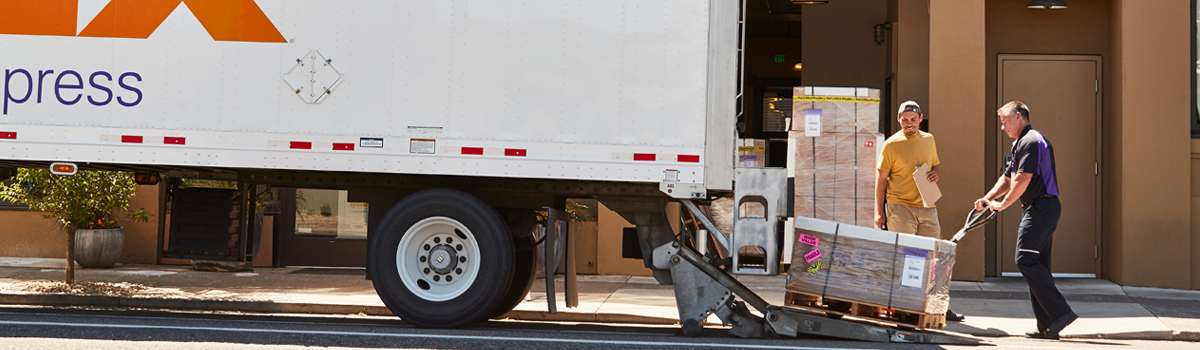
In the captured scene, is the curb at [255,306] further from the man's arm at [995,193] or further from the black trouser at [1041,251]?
the black trouser at [1041,251]

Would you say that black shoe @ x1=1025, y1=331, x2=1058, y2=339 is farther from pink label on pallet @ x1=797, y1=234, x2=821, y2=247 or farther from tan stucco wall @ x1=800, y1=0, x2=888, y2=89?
tan stucco wall @ x1=800, y1=0, x2=888, y2=89

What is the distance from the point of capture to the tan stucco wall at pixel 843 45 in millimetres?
12336

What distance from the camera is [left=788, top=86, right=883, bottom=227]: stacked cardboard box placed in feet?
24.1

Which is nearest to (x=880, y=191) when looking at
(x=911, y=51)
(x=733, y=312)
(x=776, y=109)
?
(x=733, y=312)

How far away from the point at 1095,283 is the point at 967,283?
4.37 ft

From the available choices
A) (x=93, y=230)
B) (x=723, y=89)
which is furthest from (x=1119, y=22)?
(x=93, y=230)

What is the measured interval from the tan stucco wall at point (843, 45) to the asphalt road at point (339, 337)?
6.53m

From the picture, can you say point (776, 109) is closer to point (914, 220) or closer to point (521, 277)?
point (914, 220)

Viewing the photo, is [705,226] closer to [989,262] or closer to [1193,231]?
[989,262]

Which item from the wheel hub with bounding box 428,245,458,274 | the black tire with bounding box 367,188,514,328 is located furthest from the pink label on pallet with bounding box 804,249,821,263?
the wheel hub with bounding box 428,245,458,274

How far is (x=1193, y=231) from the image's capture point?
941 cm

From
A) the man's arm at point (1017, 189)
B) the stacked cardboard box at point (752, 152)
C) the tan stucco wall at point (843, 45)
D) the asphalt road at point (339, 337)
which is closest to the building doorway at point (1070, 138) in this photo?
the tan stucco wall at point (843, 45)

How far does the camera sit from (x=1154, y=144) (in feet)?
30.5

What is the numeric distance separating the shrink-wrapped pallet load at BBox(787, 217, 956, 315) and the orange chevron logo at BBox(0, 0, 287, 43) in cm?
385
